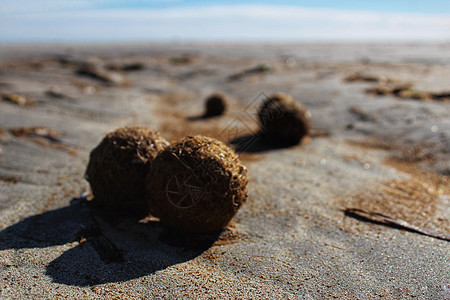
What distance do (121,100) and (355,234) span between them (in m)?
10.3

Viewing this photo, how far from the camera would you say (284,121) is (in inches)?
342

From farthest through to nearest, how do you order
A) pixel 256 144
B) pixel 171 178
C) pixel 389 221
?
pixel 256 144 < pixel 389 221 < pixel 171 178

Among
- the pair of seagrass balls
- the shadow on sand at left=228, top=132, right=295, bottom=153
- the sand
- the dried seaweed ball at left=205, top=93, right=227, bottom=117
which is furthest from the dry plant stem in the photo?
the dried seaweed ball at left=205, top=93, right=227, bottom=117

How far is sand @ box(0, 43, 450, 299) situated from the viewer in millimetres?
3668

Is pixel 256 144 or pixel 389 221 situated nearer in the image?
pixel 389 221

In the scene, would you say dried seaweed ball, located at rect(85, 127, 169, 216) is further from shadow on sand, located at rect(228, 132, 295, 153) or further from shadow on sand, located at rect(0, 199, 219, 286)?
shadow on sand, located at rect(228, 132, 295, 153)

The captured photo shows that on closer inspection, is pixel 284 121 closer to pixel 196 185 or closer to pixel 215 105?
pixel 215 105

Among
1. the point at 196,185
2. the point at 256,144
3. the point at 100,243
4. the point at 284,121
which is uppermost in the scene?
the point at 284,121

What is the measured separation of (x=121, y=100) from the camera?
1303 centimetres

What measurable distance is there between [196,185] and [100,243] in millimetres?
1371

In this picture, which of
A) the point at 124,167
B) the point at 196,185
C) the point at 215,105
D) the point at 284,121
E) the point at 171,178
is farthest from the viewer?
the point at 215,105

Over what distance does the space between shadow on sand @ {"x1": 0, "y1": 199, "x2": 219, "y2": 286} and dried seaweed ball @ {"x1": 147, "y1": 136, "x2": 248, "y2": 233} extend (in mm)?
280

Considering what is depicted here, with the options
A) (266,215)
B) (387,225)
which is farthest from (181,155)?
(387,225)

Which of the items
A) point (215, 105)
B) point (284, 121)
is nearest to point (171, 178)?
point (284, 121)
